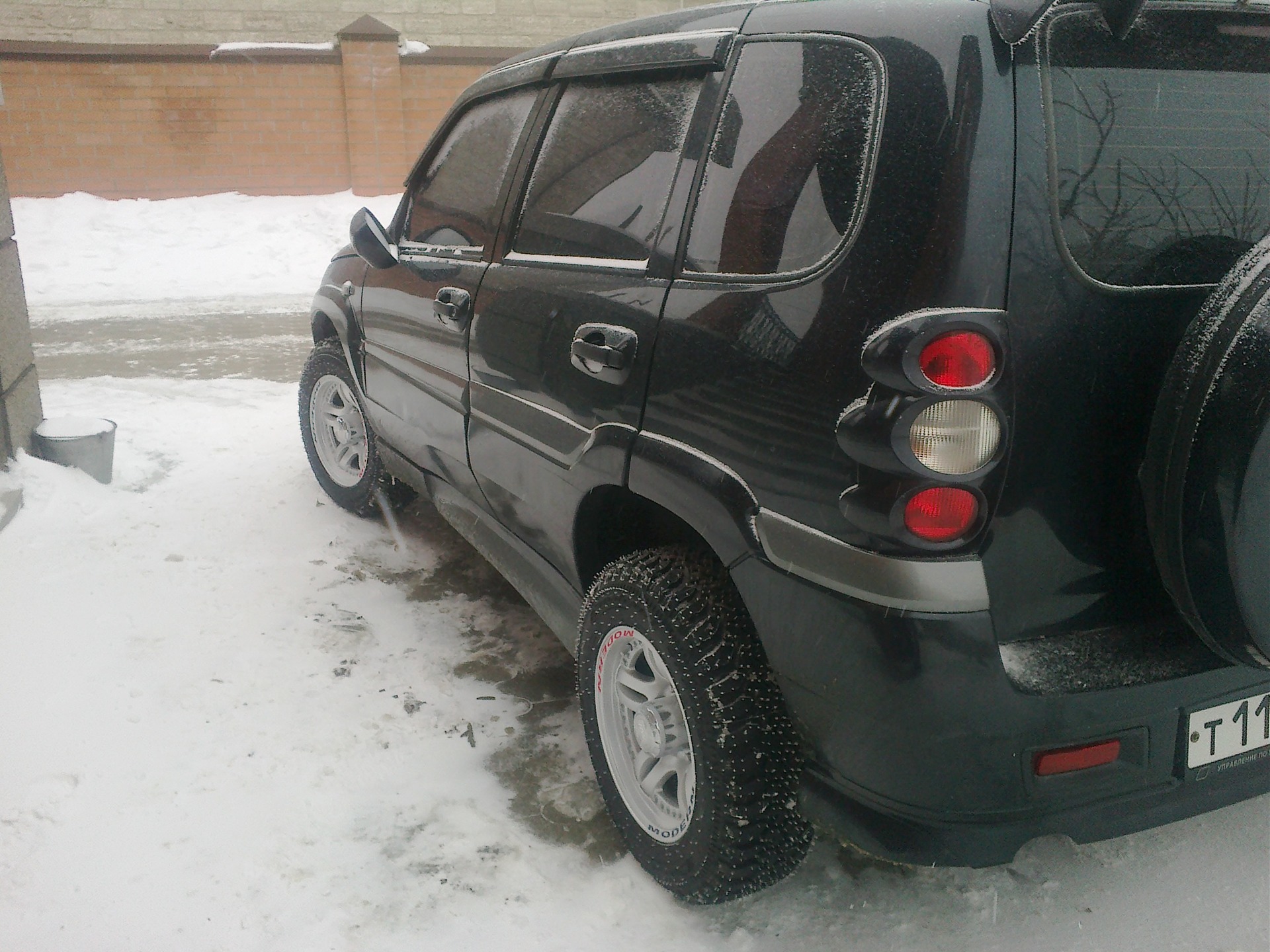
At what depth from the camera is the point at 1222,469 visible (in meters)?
1.46

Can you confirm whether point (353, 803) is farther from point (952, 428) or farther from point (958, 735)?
point (952, 428)

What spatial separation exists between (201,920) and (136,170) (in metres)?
16.6

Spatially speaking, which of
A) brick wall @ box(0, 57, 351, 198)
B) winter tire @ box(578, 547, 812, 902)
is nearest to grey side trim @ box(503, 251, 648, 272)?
winter tire @ box(578, 547, 812, 902)

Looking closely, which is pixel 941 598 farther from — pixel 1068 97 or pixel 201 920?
pixel 201 920

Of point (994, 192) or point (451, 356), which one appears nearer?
point (994, 192)

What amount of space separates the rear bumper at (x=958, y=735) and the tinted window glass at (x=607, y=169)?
870 mm

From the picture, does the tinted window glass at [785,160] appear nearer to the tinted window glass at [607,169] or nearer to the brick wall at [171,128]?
the tinted window glass at [607,169]

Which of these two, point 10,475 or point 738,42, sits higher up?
point 738,42

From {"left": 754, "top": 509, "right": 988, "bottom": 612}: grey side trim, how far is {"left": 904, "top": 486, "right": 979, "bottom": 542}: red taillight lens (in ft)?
0.15

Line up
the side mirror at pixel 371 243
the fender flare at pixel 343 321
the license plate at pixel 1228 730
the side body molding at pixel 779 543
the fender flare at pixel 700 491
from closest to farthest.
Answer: the side body molding at pixel 779 543
the license plate at pixel 1228 730
the fender flare at pixel 700 491
the side mirror at pixel 371 243
the fender flare at pixel 343 321

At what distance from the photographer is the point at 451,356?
292 cm

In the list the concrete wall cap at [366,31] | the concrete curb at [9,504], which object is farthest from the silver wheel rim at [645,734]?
the concrete wall cap at [366,31]

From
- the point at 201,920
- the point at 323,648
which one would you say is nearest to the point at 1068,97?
the point at 201,920

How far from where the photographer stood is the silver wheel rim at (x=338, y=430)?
4055 mm
